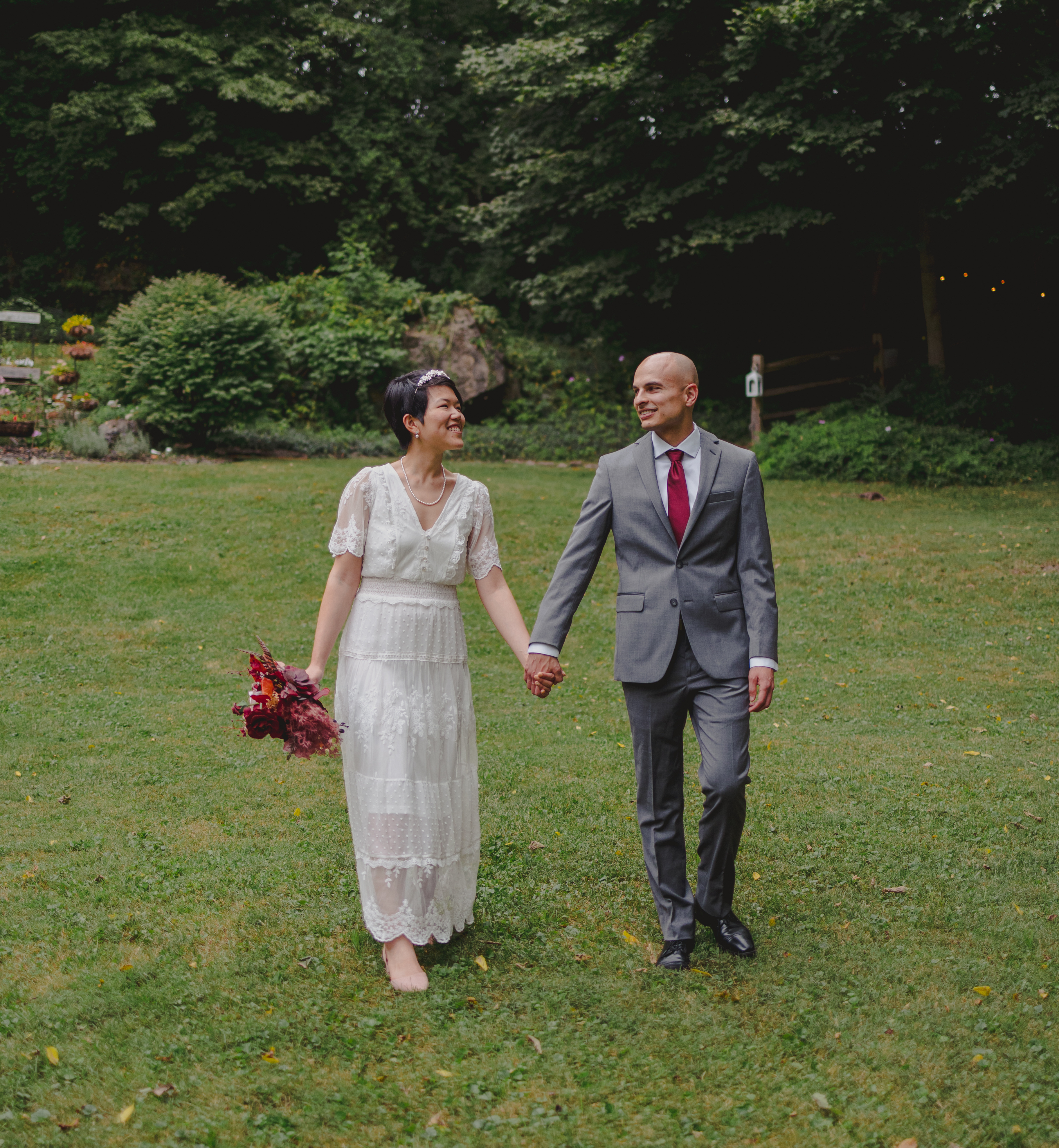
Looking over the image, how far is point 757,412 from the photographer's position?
1830 cm

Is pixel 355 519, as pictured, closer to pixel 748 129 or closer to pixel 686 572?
pixel 686 572

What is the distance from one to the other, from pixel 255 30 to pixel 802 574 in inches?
695

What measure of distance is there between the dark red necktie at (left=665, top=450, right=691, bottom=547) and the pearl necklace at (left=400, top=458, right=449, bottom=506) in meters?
0.85

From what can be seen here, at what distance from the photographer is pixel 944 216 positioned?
16.0m

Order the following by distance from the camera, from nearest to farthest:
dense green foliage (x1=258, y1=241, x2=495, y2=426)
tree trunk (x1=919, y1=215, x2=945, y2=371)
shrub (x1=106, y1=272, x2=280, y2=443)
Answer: shrub (x1=106, y1=272, x2=280, y2=443) → tree trunk (x1=919, y1=215, x2=945, y2=371) → dense green foliage (x1=258, y1=241, x2=495, y2=426)

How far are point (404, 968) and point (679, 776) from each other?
1.23 meters

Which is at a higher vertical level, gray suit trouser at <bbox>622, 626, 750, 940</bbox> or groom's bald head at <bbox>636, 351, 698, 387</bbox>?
groom's bald head at <bbox>636, 351, 698, 387</bbox>

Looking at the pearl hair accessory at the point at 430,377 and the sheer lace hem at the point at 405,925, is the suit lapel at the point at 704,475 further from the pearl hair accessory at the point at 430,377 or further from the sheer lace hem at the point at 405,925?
the sheer lace hem at the point at 405,925

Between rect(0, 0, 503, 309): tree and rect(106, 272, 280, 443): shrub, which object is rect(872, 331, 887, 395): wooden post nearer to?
rect(0, 0, 503, 309): tree

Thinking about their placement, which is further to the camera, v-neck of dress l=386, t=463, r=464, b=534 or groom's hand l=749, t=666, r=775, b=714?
v-neck of dress l=386, t=463, r=464, b=534

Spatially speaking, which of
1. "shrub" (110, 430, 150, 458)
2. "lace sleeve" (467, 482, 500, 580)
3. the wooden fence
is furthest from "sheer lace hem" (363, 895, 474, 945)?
the wooden fence

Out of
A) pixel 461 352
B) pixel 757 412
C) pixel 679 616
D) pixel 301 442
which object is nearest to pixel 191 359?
pixel 301 442

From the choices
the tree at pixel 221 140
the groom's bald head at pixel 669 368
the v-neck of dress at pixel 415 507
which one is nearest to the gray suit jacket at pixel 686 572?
the groom's bald head at pixel 669 368

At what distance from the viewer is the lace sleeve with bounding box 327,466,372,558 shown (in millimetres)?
→ 3992
